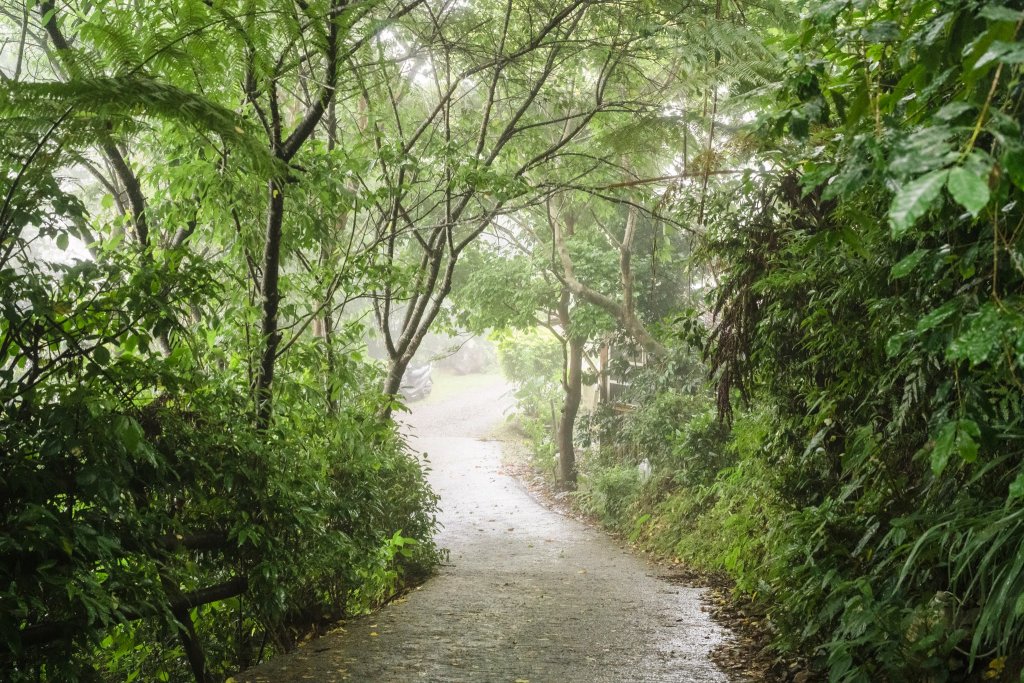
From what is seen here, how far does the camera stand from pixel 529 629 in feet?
18.8

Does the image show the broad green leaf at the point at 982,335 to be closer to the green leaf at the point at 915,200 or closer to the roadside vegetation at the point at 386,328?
the roadside vegetation at the point at 386,328

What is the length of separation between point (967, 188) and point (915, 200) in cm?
7

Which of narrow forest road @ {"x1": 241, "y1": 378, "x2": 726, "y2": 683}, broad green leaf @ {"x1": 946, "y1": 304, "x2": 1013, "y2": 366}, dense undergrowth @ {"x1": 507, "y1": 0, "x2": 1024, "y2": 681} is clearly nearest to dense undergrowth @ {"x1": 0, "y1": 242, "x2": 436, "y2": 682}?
narrow forest road @ {"x1": 241, "y1": 378, "x2": 726, "y2": 683}

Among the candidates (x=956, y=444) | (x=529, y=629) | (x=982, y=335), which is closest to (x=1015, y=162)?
(x=982, y=335)

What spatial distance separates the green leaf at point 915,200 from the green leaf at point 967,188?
24mm

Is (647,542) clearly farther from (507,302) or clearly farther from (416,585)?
(507,302)

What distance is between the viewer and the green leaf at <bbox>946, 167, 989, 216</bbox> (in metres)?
1.18

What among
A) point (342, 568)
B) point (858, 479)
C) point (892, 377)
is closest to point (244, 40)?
point (342, 568)

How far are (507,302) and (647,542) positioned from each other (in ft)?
19.7

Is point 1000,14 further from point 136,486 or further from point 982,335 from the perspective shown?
point 136,486

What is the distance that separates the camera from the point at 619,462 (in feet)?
49.0

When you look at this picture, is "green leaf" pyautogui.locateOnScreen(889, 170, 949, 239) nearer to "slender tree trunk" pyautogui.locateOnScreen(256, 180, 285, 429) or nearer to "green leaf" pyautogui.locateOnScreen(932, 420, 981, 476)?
"green leaf" pyautogui.locateOnScreen(932, 420, 981, 476)

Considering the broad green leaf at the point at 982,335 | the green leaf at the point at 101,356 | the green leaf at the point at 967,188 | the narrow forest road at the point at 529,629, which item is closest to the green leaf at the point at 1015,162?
the green leaf at the point at 967,188

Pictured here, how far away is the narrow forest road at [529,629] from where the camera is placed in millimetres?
4531
